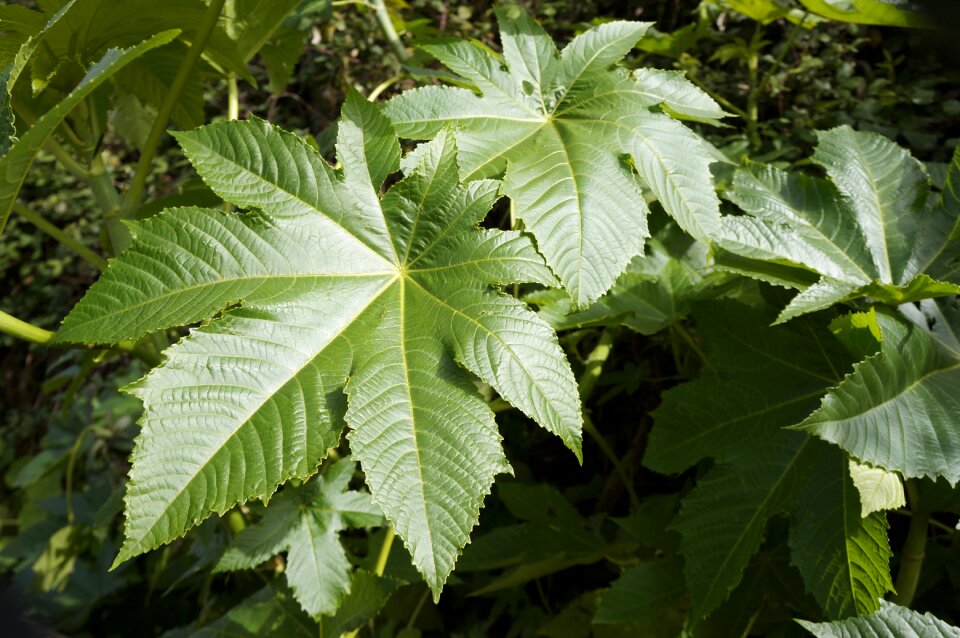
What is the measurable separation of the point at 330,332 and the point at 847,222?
719 mm

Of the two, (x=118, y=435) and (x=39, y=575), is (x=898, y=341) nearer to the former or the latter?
(x=39, y=575)

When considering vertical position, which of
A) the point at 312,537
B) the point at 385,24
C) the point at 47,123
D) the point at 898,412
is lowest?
the point at 312,537

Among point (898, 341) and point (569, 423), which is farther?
point (898, 341)

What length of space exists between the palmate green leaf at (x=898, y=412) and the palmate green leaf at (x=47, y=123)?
0.74m

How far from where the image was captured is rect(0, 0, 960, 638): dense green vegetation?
769 mm

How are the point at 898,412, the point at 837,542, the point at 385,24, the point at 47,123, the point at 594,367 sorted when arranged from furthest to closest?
the point at 385,24 < the point at 594,367 < the point at 837,542 < the point at 898,412 < the point at 47,123

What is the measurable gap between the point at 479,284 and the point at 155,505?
15.7 inches

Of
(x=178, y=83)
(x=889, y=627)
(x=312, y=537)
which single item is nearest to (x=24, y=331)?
(x=178, y=83)

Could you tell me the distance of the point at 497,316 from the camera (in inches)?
32.9

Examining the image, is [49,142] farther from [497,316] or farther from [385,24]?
[385,24]

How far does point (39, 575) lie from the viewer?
7.59 ft

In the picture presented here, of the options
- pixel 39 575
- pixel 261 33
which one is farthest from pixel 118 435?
pixel 261 33

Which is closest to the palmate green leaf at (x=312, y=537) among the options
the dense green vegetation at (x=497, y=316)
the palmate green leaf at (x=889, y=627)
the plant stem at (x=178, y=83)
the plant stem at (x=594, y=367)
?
the dense green vegetation at (x=497, y=316)

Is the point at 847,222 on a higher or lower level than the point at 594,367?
higher
